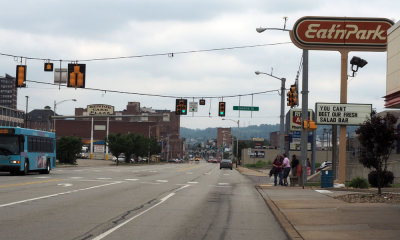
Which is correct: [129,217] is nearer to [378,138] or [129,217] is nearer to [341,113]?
[378,138]

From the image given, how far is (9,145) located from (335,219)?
79.8 feet

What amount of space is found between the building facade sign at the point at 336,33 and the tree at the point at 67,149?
4905cm

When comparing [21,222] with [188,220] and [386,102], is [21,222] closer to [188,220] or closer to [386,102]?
[188,220]

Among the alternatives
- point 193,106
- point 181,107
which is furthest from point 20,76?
point 193,106

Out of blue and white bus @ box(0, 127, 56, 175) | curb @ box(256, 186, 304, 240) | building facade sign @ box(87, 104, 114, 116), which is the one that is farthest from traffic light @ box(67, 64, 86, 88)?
building facade sign @ box(87, 104, 114, 116)

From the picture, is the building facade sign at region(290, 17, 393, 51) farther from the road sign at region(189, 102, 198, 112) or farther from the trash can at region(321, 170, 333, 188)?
the road sign at region(189, 102, 198, 112)

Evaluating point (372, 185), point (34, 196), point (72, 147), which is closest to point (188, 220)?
point (34, 196)

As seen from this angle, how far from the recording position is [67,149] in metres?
73.2

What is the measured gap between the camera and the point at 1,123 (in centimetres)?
13700

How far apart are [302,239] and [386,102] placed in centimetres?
907

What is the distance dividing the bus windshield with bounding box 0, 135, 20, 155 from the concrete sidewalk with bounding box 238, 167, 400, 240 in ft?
63.2

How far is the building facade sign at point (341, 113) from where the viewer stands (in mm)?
31000

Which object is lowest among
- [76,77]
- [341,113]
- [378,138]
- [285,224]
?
[285,224]

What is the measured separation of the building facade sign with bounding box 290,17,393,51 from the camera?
1215 inches
